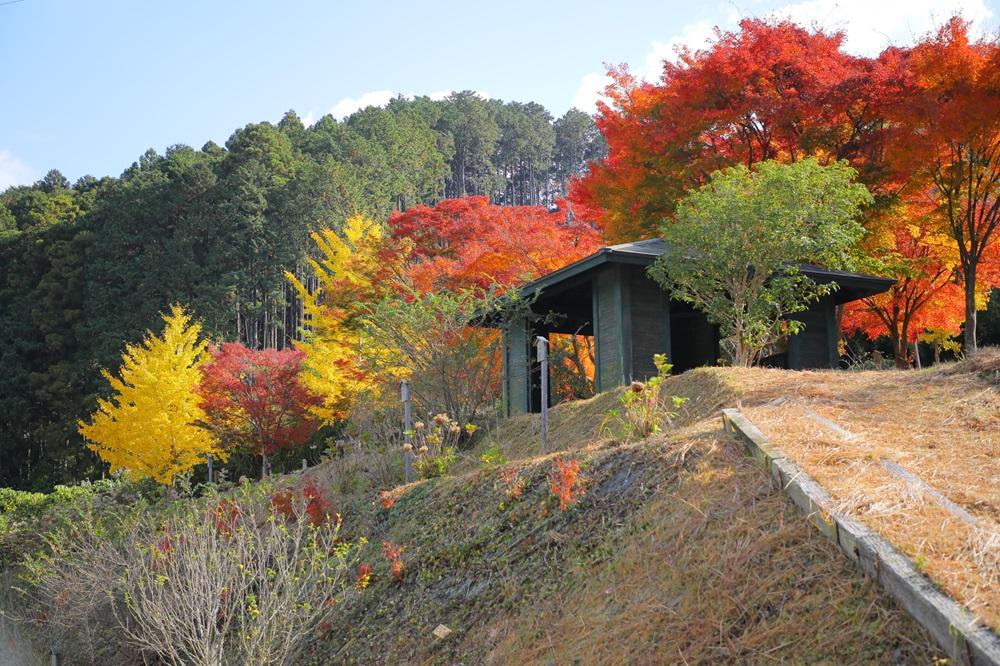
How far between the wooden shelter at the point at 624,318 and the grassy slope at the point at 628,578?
542 cm

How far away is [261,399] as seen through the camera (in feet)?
75.3

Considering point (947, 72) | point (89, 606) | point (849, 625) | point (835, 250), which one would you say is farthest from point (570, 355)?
point (849, 625)

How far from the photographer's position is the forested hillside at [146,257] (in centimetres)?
3747

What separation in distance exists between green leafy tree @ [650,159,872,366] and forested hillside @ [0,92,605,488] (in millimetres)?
28693

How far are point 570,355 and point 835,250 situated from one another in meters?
5.63

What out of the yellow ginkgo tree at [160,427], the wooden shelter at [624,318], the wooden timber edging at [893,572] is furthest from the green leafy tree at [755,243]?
the yellow ginkgo tree at [160,427]

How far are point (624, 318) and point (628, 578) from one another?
8.23 meters

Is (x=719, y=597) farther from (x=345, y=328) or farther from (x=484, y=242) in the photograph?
(x=484, y=242)

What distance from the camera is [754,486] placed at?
533 centimetres

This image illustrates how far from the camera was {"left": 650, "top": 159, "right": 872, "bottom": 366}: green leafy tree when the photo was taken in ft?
37.7

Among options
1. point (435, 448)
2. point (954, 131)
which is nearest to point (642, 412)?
point (435, 448)

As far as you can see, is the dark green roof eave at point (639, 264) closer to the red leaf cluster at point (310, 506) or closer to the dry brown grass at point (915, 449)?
the dry brown grass at point (915, 449)

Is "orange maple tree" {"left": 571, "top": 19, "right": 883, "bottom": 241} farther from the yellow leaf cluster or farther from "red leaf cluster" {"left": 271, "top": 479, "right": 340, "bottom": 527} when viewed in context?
"red leaf cluster" {"left": 271, "top": 479, "right": 340, "bottom": 527}

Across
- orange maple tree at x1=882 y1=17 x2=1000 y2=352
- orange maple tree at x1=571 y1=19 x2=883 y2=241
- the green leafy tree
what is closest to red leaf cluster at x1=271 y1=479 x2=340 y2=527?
the green leafy tree
